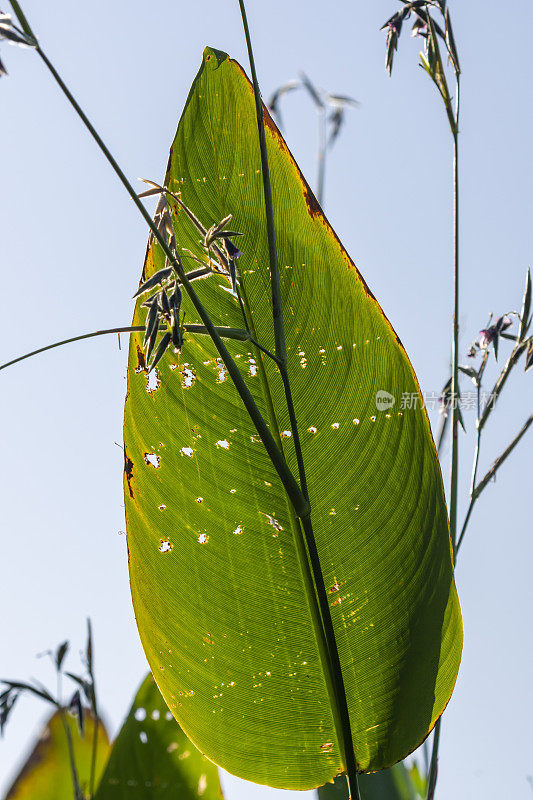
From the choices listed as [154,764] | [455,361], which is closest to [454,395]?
[455,361]

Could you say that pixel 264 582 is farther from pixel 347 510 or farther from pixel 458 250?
pixel 458 250

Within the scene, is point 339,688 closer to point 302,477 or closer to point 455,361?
point 302,477

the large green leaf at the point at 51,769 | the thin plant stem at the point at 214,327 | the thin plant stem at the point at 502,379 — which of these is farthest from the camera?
the large green leaf at the point at 51,769

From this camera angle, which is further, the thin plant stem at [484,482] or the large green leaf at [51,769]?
the large green leaf at [51,769]

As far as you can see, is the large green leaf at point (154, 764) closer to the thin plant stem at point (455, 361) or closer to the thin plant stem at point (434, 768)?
the thin plant stem at point (434, 768)

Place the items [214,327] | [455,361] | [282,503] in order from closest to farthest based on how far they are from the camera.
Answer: [214,327]
[282,503]
[455,361]

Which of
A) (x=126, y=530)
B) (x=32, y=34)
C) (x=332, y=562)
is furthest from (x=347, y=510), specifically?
(x=32, y=34)

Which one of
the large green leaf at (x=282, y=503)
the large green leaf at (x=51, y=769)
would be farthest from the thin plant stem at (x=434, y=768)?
the large green leaf at (x=51, y=769)
